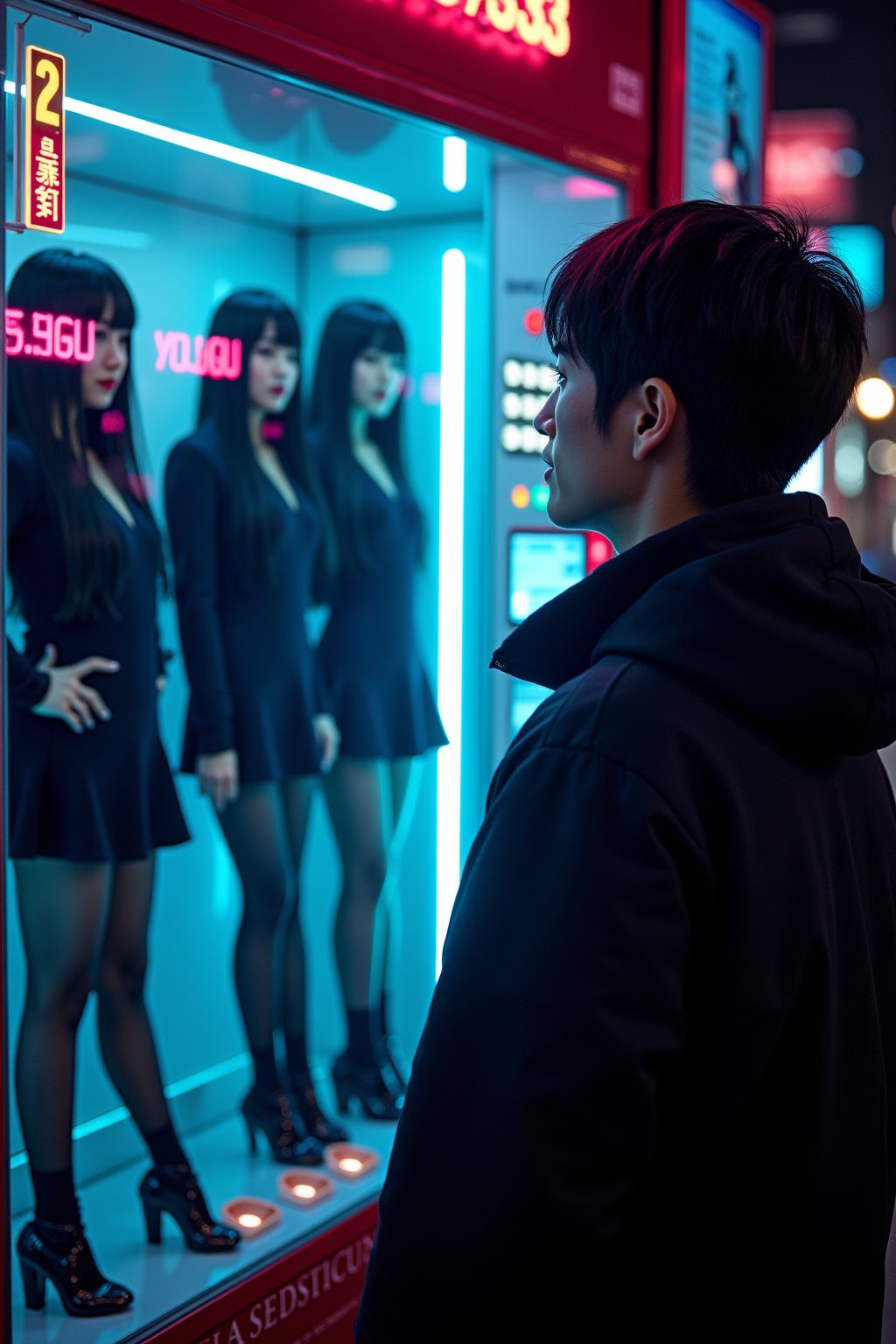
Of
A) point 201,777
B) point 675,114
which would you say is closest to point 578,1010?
point 201,777

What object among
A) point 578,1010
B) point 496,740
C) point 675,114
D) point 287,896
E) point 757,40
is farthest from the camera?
point 757,40

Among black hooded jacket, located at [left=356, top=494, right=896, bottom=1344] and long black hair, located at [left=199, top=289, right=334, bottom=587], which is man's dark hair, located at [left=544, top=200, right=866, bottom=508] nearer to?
black hooded jacket, located at [left=356, top=494, right=896, bottom=1344]

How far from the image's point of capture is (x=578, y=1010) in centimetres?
90

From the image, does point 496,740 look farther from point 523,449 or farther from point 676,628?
point 676,628

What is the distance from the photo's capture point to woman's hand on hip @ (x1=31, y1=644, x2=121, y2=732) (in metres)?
2.24

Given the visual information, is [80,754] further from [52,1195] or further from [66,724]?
[52,1195]

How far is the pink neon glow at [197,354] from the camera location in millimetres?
2760

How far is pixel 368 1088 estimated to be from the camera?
9.85ft

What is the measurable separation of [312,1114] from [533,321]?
5.37 feet

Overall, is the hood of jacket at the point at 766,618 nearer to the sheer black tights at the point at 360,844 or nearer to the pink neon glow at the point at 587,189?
the pink neon glow at the point at 587,189

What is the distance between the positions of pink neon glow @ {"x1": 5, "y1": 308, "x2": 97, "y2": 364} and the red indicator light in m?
0.76

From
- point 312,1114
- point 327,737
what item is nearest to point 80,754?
point 327,737

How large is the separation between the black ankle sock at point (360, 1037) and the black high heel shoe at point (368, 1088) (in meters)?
0.01

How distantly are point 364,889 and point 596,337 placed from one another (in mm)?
2149
